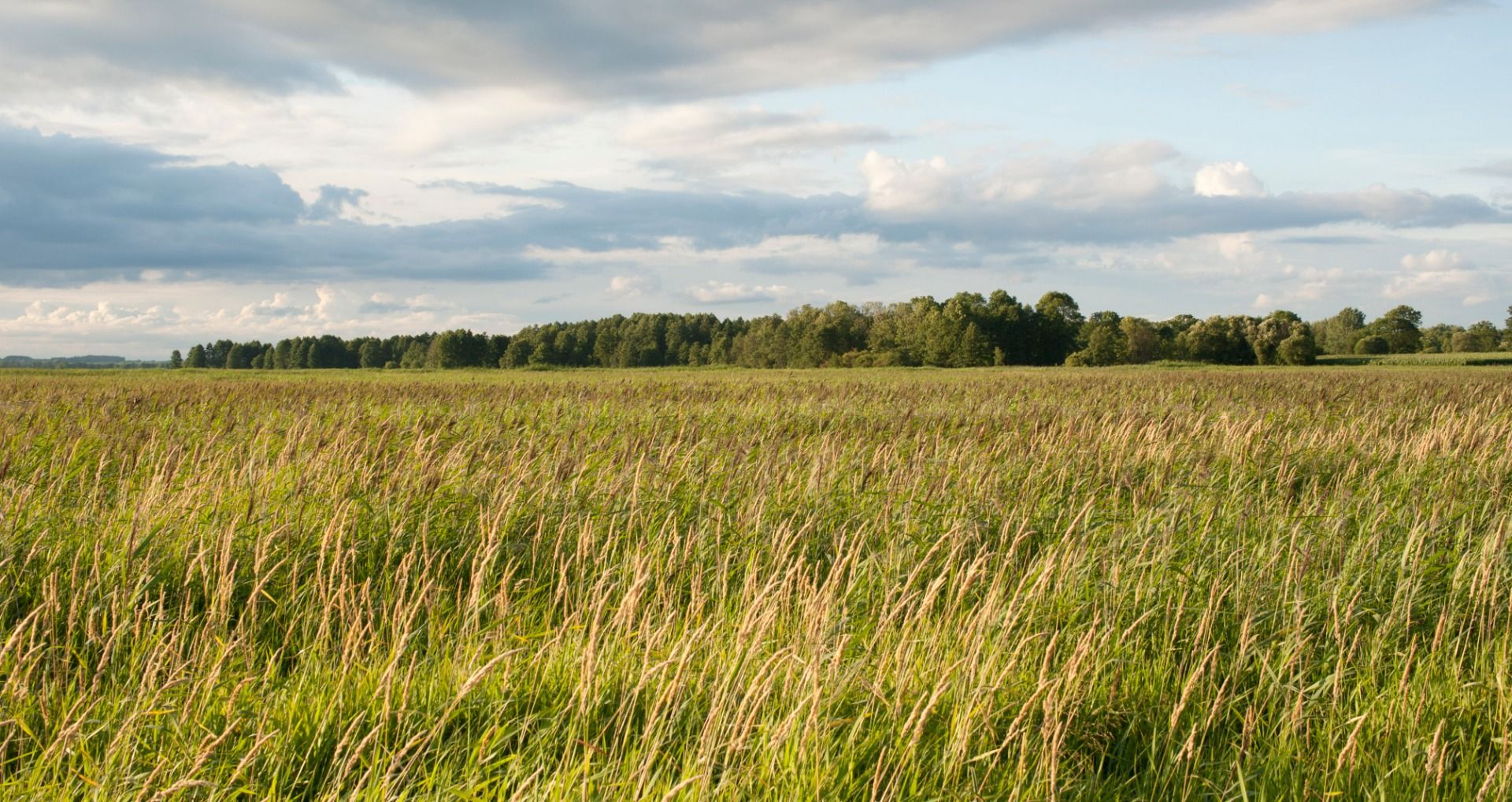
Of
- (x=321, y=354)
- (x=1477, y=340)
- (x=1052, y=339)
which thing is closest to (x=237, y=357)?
(x=321, y=354)

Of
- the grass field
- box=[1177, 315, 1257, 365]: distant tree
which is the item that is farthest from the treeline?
the grass field

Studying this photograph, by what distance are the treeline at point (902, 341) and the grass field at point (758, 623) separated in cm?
7077

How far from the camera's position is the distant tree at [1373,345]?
4545 inches

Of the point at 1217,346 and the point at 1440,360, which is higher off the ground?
the point at 1217,346

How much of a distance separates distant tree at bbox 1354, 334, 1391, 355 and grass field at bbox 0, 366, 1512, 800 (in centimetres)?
12777

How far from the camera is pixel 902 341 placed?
10450cm

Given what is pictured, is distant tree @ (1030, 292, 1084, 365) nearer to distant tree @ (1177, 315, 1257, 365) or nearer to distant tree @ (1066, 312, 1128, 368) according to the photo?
distant tree @ (1066, 312, 1128, 368)

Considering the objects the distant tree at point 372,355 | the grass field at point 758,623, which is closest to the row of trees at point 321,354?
the distant tree at point 372,355

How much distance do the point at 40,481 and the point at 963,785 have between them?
847 cm

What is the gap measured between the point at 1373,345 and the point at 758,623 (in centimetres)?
13899

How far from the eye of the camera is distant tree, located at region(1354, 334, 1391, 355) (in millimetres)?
115438

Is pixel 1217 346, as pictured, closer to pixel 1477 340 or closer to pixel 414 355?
pixel 1477 340

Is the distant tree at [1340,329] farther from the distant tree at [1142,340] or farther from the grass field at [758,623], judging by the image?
the grass field at [758,623]

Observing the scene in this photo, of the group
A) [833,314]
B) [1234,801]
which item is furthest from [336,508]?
[833,314]
